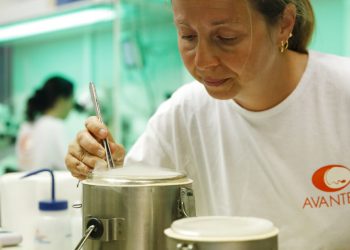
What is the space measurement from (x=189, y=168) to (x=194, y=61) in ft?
1.17

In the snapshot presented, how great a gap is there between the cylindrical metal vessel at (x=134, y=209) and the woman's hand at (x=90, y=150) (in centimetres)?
21

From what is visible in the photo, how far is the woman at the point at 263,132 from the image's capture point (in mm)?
991

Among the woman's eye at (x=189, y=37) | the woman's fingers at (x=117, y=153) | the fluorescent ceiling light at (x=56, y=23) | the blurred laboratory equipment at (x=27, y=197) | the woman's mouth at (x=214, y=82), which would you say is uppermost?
the fluorescent ceiling light at (x=56, y=23)

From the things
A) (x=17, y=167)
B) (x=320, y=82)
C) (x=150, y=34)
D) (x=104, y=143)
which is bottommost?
(x=17, y=167)

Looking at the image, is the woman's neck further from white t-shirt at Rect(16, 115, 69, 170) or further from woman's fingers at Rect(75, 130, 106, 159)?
white t-shirt at Rect(16, 115, 69, 170)

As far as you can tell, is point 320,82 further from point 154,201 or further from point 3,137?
point 3,137

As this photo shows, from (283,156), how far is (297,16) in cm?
29

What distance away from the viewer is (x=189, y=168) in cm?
126

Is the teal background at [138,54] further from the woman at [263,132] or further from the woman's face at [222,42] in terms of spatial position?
the woman's face at [222,42]

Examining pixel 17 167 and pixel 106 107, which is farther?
pixel 17 167

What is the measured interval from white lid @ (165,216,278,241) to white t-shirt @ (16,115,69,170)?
9.41 feet

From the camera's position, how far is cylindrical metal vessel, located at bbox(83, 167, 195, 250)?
2.42 feet

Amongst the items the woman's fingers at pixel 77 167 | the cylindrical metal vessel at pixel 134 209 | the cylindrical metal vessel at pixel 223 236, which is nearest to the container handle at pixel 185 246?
the cylindrical metal vessel at pixel 223 236

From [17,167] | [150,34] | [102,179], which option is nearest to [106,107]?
[150,34]
